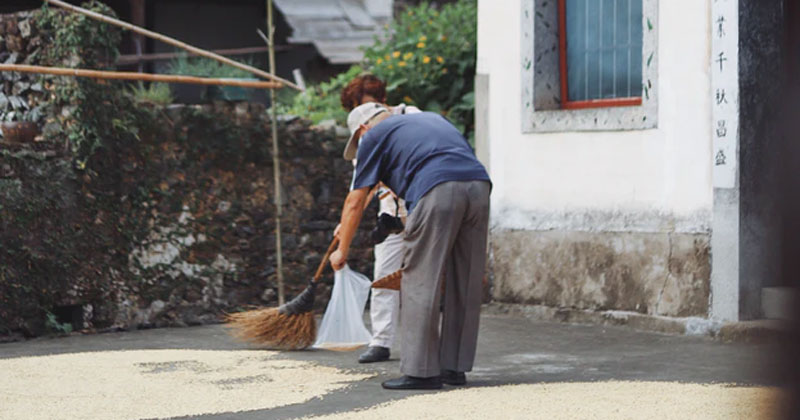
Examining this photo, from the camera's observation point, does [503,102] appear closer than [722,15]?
No

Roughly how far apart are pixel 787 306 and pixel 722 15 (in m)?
6.18

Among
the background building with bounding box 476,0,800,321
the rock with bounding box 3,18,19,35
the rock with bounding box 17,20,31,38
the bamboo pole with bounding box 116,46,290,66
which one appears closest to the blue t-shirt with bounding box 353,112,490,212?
the background building with bounding box 476,0,800,321

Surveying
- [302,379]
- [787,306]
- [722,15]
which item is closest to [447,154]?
[302,379]

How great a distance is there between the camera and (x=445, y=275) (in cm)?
535

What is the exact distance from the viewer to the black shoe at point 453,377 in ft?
17.6

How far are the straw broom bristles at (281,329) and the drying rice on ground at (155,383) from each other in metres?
0.11

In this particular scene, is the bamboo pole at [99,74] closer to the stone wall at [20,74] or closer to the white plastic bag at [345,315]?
the stone wall at [20,74]

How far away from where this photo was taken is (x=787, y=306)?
3.72 feet

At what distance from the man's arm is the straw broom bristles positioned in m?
0.92

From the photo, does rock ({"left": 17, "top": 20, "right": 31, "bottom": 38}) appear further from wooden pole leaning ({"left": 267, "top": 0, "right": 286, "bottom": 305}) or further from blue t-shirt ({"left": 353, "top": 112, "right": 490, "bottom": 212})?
blue t-shirt ({"left": 353, "top": 112, "right": 490, "bottom": 212})

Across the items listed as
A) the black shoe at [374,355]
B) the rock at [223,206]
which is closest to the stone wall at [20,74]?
the rock at [223,206]

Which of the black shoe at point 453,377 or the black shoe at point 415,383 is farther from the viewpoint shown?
the black shoe at point 453,377

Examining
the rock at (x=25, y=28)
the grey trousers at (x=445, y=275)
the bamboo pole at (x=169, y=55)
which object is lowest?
the grey trousers at (x=445, y=275)

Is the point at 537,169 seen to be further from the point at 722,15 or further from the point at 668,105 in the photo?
the point at 722,15
